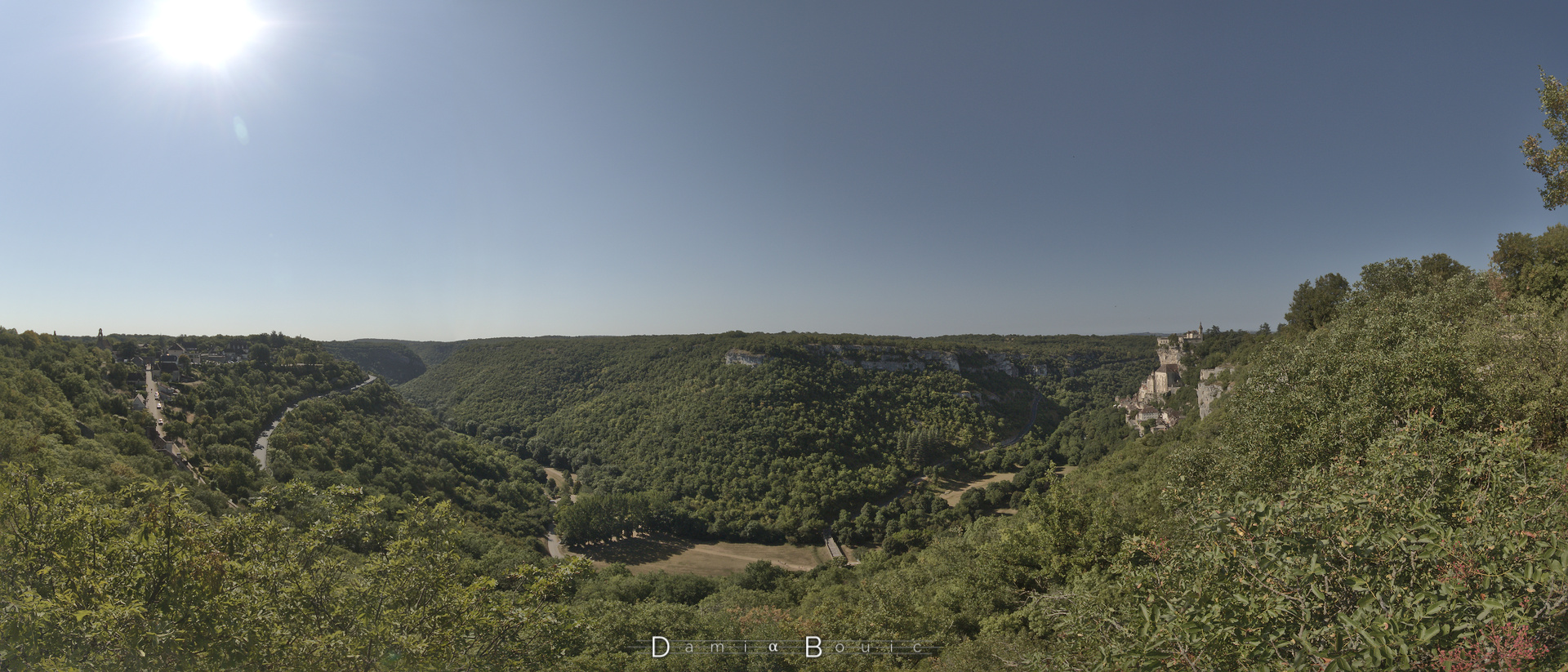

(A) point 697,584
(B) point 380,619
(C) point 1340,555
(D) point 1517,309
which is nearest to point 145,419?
(A) point 697,584

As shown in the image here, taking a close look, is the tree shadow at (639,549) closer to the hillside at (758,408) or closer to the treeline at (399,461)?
the hillside at (758,408)

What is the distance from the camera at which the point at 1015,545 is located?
1425 centimetres

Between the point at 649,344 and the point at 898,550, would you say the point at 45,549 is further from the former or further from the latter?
the point at 649,344

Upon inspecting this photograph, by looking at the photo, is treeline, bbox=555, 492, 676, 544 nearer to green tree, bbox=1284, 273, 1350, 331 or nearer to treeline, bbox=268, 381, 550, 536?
treeline, bbox=268, 381, 550, 536

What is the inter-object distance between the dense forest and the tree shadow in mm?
3501

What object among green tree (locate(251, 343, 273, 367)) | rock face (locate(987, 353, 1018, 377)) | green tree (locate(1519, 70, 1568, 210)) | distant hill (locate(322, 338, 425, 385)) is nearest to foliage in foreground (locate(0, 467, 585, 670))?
green tree (locate(1519, 70, 1568, 210))

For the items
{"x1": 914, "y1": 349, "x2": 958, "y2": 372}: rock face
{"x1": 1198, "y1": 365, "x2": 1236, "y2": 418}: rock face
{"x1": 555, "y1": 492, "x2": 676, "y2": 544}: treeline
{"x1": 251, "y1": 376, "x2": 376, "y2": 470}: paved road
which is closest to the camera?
{"x1": 1198, "y1": 365, "x2": 1236, "y2": 418}: rock face

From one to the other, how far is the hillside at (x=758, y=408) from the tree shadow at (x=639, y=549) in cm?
239

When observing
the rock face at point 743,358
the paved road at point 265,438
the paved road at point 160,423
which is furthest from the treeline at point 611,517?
the rock face at point 743,358

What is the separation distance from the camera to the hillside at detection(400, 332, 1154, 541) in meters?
47.9

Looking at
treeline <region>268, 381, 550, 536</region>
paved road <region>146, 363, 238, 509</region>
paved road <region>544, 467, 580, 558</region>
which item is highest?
paved road <region>146, 363, 238, 509</region>

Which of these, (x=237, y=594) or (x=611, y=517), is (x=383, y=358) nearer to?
(x=611, y=517)

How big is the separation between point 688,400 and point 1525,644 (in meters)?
61.6

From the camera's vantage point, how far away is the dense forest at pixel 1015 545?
3.89 m
